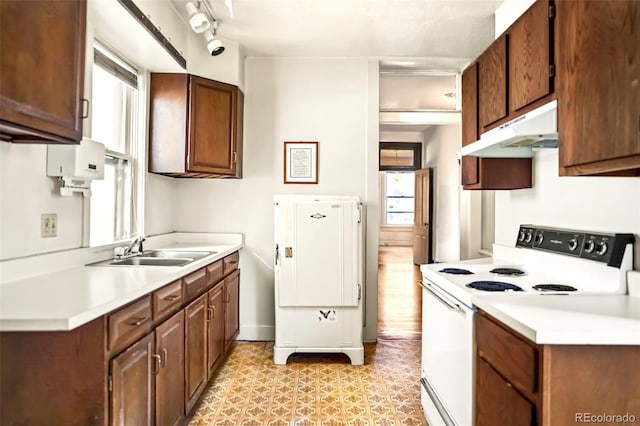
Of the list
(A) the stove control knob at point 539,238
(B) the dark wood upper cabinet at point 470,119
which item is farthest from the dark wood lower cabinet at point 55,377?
(B) the dark wood upper cabinet at point 470,119

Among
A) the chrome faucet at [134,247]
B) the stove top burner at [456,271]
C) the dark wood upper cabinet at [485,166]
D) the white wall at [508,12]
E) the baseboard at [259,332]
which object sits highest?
the white wall at [508,12]

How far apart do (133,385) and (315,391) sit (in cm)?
143

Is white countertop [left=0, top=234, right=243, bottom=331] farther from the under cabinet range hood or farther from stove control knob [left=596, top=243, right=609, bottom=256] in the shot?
stove control knob [left=596, top=243, right=609, bottom=256]

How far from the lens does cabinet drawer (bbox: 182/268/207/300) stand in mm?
2142

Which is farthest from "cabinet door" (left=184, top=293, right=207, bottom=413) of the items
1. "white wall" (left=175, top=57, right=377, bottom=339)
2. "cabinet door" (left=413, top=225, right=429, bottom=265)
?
"cabinet door" (left=413, top=225, right=429, bottom=265)

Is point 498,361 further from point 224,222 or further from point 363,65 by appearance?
point 363,65

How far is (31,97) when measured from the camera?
4.07 ft

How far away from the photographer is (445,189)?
6.51 meters

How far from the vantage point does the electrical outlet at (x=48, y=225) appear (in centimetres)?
181

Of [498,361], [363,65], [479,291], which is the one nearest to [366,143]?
[363,65]

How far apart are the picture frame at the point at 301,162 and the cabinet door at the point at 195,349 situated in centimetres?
154

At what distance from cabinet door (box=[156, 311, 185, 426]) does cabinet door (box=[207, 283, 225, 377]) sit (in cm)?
48

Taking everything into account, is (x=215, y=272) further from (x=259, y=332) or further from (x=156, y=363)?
(x=259, y=332)

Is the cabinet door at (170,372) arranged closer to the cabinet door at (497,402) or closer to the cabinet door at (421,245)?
the cabinet door at (497,402)
